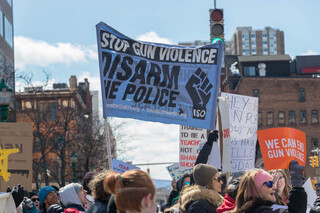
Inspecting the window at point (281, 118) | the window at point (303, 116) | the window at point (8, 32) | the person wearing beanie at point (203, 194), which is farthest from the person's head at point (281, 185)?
the window at point (281, 118)

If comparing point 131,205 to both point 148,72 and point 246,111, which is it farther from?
point 246,111

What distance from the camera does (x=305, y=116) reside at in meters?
82.4

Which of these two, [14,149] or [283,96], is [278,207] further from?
[283,96]

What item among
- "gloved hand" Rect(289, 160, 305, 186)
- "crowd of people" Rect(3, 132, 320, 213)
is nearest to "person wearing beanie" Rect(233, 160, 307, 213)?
"crowd of people" Rect(3, 132, 320, 213)

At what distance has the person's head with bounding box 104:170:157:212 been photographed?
4.35 m

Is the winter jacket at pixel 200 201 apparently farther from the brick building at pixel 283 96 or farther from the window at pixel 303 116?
the window at pixel 303 116

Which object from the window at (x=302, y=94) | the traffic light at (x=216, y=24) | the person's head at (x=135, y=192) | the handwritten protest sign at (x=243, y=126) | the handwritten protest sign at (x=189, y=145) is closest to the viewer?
the person's head at (x=135, y=192)

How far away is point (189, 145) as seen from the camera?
15.0 m

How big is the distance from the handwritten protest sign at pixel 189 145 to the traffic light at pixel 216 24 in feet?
13.7

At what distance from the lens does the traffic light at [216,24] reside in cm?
1127

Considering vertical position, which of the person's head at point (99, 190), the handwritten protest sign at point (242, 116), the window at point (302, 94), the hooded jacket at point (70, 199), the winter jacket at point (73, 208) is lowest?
the winter jacket at point (73, 208)

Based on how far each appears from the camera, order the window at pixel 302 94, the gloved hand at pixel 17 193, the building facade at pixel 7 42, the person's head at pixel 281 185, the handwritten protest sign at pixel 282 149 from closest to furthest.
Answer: the gloved hand at pixel 17 193 < the person's head at pixel 281 185 < the handwritten protest sign at pixel 282 149 < the building facade at pixel 7 42 < the window at pixel 302 94

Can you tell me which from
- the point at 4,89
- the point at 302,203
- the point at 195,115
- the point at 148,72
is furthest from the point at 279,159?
the point at 4,89

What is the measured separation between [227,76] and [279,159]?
78568 mm
